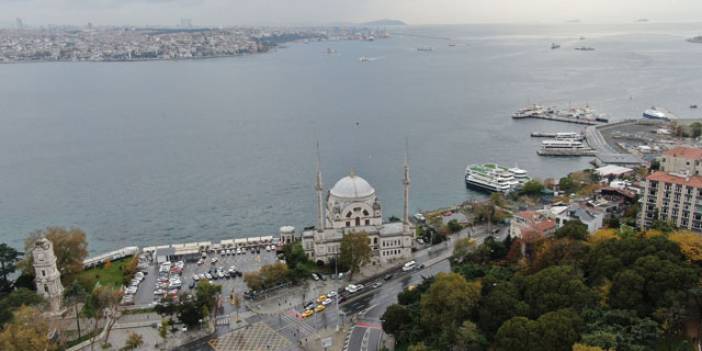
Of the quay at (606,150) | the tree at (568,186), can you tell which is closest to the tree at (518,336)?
the tree at (568,186)

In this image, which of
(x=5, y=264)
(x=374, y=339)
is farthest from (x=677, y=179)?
(x=5, y=264)

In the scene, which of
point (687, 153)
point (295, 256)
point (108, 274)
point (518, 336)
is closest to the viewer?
point (518, 336)

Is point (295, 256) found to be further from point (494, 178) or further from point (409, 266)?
point (494, 178)

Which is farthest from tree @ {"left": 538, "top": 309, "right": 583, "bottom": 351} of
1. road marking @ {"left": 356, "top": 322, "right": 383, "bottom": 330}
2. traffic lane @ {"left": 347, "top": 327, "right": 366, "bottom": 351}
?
road marking @ {"left": 356, "top": 322, "right": 383, "bottom": 330}

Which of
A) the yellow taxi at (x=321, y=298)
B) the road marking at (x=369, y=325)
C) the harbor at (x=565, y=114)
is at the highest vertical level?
the harbor at (x=565, y=114)

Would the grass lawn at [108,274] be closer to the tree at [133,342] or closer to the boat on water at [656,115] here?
the tree at [133,342]

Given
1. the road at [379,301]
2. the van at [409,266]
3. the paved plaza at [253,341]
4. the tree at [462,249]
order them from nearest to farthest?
the paved plaza at [253,341]
the road at [379,301]
the tree at [462,249]
the van at [409,266]
